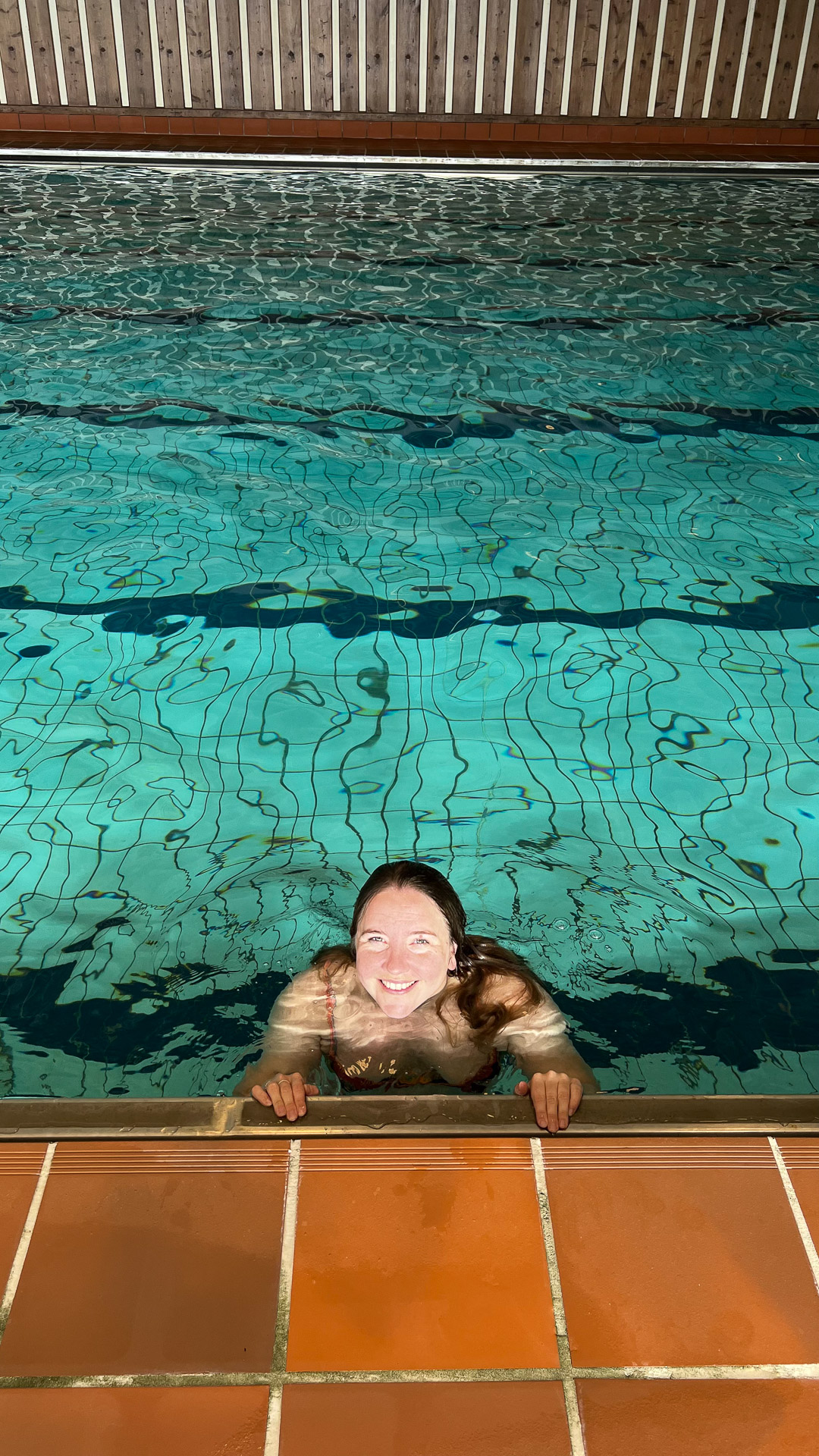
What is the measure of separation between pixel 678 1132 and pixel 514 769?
5.72 ft

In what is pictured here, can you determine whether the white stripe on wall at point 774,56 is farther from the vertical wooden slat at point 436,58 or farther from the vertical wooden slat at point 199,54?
the vertical wooden slat at point 199,54

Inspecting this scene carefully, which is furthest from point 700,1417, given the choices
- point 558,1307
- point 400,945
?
point 400,945

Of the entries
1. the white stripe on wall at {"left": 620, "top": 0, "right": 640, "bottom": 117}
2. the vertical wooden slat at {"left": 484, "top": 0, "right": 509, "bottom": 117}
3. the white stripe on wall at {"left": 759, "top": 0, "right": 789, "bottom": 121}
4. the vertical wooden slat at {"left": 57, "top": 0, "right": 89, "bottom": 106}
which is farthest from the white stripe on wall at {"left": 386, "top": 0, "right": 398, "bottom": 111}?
the white stripe on wall at {"left": 759, "top": 0, "right": 789, "bottom": 121}

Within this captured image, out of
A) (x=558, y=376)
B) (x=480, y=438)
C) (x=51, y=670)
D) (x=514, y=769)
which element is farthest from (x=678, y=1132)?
(x=558, y=376)

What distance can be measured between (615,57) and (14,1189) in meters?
14.0

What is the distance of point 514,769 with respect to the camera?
3.41 metres

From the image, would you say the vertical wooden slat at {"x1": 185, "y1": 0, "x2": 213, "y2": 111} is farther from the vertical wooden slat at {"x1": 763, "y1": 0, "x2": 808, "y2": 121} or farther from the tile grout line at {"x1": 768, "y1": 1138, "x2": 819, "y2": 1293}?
the tile grout line at {"x1": 768, "y1": 1138, "x2": 819, "y2": 1293}

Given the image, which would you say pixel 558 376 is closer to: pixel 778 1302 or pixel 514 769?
pixel 514 769

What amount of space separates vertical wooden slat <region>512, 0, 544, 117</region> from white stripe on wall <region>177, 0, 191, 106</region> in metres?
3.73

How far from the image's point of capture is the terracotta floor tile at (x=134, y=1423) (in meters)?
1.35

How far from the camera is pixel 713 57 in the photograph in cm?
1246

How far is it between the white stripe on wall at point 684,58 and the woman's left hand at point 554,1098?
1364 cm

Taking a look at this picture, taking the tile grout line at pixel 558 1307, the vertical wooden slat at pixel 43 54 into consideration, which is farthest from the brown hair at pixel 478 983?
the vertical wooden slat at pixel 43 54

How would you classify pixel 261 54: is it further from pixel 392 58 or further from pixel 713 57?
pixel 713 57
